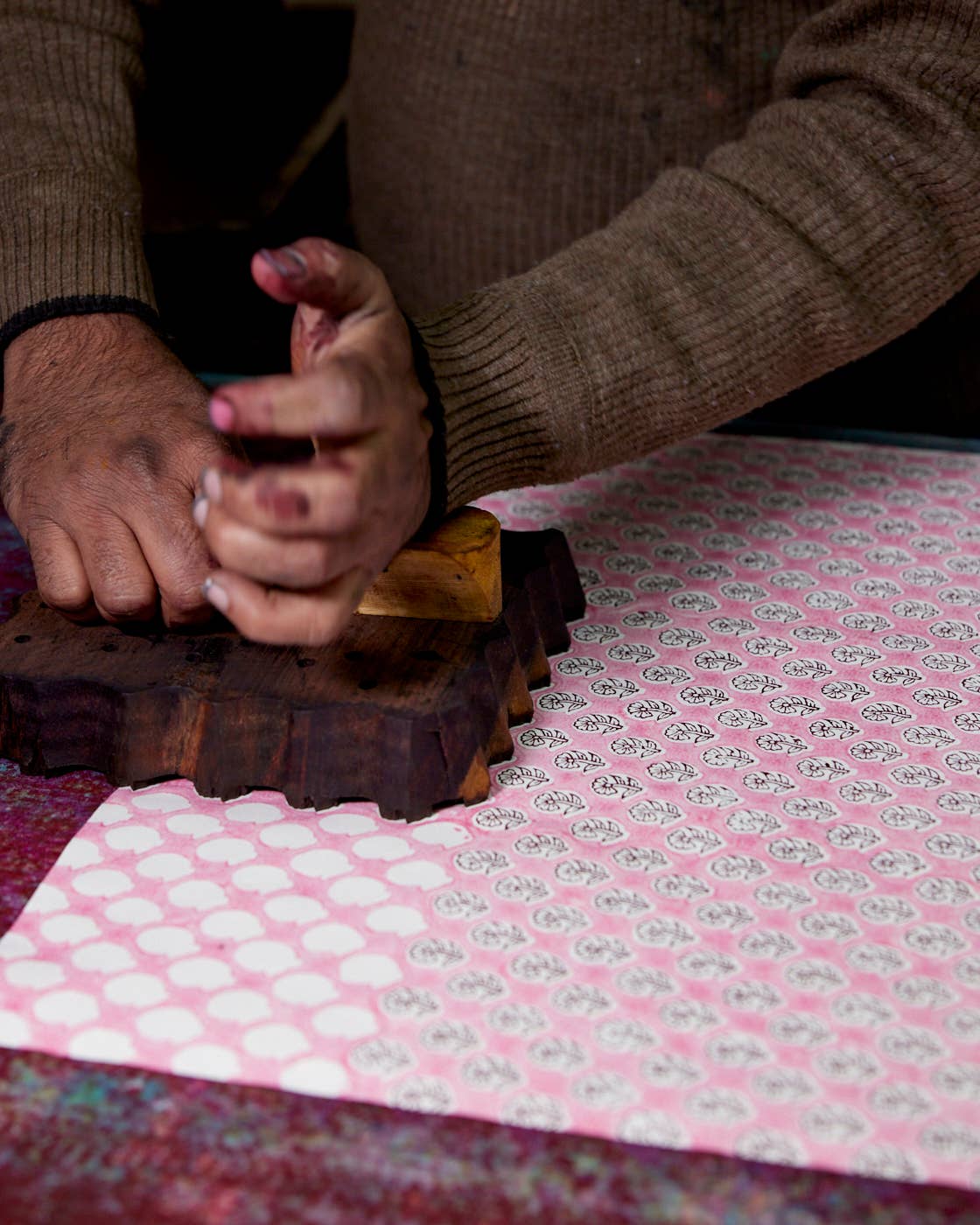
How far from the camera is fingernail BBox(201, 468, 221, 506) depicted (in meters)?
0.63

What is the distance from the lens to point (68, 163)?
1005 millimetres

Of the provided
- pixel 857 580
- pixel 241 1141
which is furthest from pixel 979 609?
pixel 241 1141

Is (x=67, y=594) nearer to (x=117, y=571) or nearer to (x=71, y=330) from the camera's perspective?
(x=117, y=571)

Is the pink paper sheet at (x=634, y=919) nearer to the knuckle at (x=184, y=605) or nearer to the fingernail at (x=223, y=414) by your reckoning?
the knuckle at (x=184, y=605)

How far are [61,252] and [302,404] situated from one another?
44cm

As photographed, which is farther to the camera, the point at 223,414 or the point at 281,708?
the point at 281,708

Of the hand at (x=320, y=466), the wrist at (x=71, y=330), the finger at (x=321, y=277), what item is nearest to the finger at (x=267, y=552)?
the hand at (x=320, y=466)

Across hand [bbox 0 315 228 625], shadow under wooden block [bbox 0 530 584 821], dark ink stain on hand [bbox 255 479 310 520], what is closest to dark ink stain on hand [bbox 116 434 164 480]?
hand [bbox 0 315 228 625]

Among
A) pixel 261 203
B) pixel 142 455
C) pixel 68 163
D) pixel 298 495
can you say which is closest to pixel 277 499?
pixel 298 495

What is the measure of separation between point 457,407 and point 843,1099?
0.46m

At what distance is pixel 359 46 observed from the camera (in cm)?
139

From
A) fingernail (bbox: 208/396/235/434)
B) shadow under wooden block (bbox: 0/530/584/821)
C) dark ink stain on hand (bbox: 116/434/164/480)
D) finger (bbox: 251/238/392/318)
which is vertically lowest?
shadow under wooden block (bbox: 0/530/584/821)

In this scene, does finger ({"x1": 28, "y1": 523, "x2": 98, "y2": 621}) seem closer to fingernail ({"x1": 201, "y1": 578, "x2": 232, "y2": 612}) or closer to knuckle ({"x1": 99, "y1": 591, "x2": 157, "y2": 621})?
knuckle ({"x1": 99, "y1": 591, "x2": 157, "y2": 621})

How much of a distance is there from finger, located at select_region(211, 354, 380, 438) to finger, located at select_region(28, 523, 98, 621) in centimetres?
22
